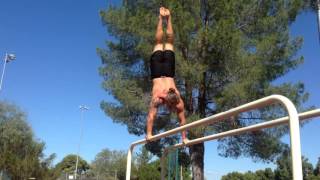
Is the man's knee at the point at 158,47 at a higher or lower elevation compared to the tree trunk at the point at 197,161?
higher

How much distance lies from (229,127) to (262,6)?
4.29m

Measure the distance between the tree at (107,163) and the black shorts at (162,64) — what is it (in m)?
65.1

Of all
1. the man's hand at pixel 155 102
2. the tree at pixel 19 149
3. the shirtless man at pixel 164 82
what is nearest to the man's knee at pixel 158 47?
the shirtless man at pixel 164 82

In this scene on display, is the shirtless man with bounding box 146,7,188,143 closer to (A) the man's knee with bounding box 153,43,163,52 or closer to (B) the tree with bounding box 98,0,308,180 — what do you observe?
(A) the man's knee with bounding box 153,43,163,52

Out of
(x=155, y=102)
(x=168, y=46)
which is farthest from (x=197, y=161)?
(x=155, y=102)

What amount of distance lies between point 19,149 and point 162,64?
32.8 m

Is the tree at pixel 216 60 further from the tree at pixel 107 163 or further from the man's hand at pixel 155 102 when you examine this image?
the tree at pixel 107 163

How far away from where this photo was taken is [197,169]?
50.9ft

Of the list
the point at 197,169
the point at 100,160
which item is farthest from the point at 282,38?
the point at 100,160

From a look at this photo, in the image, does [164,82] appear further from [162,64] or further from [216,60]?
[216,60]

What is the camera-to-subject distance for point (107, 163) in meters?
76.9

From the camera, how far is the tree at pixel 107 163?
2862 inches

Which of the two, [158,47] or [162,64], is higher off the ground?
[158,47]

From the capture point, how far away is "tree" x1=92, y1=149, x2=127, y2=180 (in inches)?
2862
